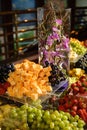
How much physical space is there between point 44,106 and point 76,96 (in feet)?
0.71

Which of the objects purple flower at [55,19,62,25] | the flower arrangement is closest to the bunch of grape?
the flower arrangement

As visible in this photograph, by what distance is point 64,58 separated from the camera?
2.13 metres

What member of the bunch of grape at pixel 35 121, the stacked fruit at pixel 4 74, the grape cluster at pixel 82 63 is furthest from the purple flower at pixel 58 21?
the bunch of grape at pixel 35 121

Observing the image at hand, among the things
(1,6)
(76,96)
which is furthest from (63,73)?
(1,6)

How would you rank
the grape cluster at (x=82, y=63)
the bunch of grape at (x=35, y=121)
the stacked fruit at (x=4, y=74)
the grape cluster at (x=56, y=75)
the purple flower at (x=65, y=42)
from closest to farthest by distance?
1. the bunch of grape at (x=35, y=121)
2. the stacked fruit at (x=4, y=74)
3. the grape cluster at (x=56, y=75)
4. the purple flower at (x=65, y=42)
5. the grape cluster at (x=82, y=63)

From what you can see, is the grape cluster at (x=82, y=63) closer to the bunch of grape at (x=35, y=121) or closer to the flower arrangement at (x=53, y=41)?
the flower arrangement at (x=53, y=41)

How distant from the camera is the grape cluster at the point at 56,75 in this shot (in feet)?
6.48

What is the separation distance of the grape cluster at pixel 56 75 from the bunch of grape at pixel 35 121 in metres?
0.53

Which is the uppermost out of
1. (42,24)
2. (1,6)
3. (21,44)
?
(42,24)

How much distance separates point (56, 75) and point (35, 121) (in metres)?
0.63

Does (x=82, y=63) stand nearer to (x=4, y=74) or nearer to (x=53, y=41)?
(x=53, y=41)

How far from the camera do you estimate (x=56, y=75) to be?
6.57 ft

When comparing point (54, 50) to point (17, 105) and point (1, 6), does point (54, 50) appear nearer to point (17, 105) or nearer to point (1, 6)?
point (17, 105)

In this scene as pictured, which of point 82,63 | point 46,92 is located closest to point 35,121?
point 46,92
